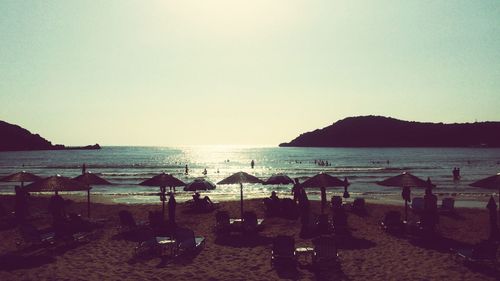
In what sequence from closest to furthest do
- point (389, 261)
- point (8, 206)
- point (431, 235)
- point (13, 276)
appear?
point (13, 276), point (389, 261), point (431, 235), point (8, 206)

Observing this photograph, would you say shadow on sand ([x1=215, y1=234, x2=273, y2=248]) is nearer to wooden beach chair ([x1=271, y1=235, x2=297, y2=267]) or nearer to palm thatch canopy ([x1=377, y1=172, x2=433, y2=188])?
wooden beach chair ([x1=271, y1=235, x2=297, y2=267])

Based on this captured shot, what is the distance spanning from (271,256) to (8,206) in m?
19.2

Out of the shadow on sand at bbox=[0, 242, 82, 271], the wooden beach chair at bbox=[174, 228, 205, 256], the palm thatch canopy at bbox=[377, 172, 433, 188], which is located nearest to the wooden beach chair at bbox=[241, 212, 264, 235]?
the wooden beach chair at bbox=[174, 228, 205, 256]

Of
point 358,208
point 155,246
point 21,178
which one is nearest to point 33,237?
point 155,246

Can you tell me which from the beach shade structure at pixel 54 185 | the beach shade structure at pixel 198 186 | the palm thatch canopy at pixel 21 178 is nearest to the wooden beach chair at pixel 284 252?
the beach shade structure at pixel 54 185

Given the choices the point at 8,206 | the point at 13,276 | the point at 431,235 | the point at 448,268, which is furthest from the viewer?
the point at 8,206

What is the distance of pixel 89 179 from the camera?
17.4 metres

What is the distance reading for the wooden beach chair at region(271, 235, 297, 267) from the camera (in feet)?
35.7

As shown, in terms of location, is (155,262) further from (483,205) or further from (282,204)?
(483,205)

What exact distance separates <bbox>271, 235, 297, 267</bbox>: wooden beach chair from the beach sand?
288mm

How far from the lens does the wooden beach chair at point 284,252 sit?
10875 millimetres

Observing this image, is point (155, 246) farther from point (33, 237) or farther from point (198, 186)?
point (198, 186)

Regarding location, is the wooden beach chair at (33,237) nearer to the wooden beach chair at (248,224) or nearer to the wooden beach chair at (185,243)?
the wooden beach chair at (185,243)

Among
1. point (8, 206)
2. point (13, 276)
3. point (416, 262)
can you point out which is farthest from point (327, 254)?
point (8, 206)
